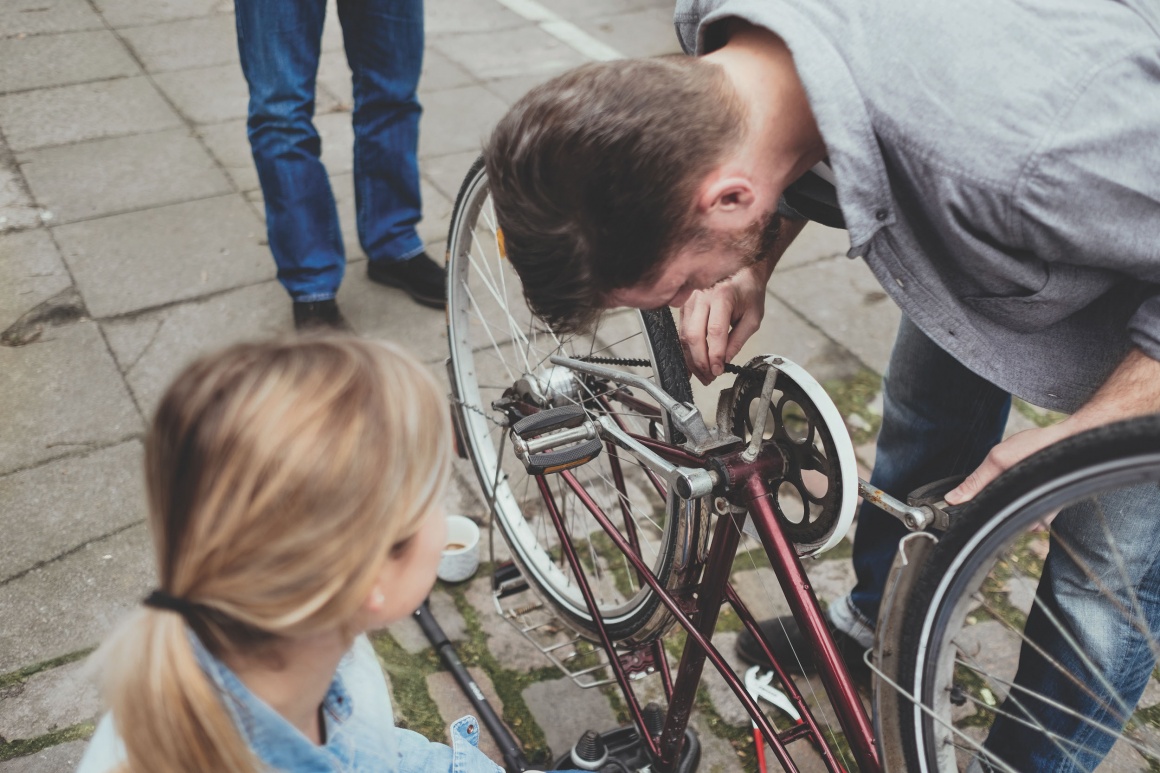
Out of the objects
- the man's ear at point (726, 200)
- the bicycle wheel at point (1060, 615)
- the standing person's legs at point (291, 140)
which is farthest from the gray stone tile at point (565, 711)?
the standing person's legs at point (291, 140)

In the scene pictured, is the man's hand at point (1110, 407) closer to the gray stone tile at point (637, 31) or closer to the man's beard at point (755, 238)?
the man's beard at point (755, 238)

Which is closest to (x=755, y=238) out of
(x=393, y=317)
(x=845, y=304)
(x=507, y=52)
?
(x=393, y=317)

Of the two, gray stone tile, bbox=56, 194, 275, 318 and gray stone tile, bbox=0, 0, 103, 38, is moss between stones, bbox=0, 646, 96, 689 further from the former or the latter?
gray stone tile, bbox=0, 0, 103, 38

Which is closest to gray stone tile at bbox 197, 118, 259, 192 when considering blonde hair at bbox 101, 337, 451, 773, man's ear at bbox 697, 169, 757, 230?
man's ear at bbox 697, 169, 757, 230

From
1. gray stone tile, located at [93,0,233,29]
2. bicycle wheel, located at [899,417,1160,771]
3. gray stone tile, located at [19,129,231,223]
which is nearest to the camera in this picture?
bicycle wheel, located at [899,417,1160,771]

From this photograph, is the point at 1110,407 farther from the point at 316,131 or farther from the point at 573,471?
the point at 316,131

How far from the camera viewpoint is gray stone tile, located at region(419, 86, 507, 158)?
4.11m

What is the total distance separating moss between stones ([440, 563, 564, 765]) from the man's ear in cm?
116

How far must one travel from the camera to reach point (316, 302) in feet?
10.0

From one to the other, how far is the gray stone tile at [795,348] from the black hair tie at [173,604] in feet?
6.87

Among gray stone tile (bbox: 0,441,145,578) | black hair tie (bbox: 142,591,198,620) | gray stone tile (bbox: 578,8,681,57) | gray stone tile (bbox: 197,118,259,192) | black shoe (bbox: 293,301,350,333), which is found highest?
black hair tie (bbox: 142,591,198,620)

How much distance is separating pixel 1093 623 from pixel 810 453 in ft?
1.73

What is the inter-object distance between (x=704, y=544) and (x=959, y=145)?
84 cm

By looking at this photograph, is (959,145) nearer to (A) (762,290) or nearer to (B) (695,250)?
(B) (695,250)
